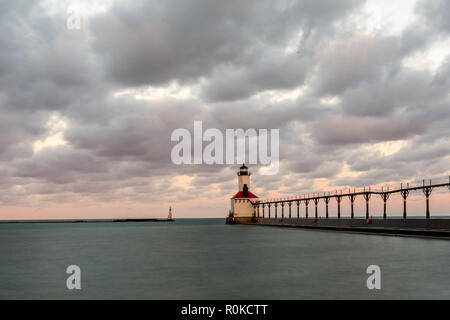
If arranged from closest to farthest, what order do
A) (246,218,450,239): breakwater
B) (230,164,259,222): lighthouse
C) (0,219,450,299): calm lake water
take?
(0,219,450,299): calm lake water
(246,218,450,239): breakwater
(230,164,259,222): lighthouse

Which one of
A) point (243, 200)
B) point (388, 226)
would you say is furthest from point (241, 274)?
point (243, 200)

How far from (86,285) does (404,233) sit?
37.4 m

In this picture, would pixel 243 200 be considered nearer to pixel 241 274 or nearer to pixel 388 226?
pixel 388 226

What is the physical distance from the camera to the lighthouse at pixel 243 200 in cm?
11606

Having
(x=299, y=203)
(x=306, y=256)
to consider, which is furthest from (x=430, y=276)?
(x=299, y=203)

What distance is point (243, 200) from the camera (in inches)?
4579

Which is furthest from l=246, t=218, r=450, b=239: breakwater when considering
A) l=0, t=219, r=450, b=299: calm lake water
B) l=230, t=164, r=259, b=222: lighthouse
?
l=230, t=164, r=259, b=222: lighthouse

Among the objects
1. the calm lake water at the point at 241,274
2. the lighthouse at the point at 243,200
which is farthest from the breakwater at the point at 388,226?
the lighthouse at the point at 243,200

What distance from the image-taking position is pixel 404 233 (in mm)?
48406

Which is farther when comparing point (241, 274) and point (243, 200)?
point (243, 200)

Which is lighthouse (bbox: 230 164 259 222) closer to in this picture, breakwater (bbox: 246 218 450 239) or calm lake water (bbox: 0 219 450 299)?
breakwater (bbox: 246 218 450 239)

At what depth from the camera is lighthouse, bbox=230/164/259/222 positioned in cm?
11606
